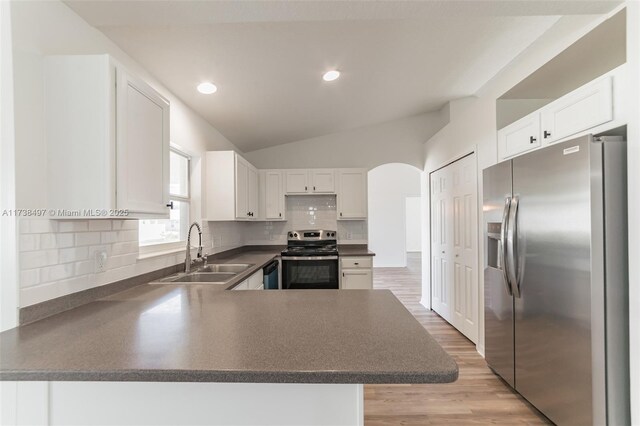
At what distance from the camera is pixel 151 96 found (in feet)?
5.26

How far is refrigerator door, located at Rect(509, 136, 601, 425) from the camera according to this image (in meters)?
1.65

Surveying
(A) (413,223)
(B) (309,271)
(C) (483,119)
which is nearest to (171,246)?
(B) (309,271)

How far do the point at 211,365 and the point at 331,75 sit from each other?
2470 mm

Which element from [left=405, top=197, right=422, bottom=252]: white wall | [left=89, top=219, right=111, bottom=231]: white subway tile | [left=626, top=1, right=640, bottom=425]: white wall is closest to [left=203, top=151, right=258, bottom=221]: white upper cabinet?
[left=89, top=219, right=111, bottom=231]: white subway tile

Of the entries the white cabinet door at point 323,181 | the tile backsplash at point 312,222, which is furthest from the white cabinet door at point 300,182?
the tile backsplash at point 312,222

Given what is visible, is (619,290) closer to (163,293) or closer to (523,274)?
(523,274)

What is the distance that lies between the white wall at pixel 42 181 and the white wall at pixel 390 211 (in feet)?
22.4

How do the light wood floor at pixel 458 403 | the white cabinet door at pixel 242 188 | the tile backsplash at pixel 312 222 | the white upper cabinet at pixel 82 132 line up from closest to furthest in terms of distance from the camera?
the white upper cabinet at pixel 82 132 → the light wood floor at pixel 458 403 → the white cabinet door at pixel 242 188 → the tile backsplash at pixel 312 222

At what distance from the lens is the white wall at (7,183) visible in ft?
3.86

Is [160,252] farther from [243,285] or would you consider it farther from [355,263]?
[355,263]

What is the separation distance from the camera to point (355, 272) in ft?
12.5

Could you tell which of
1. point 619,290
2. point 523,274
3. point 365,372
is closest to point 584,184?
point 619,290

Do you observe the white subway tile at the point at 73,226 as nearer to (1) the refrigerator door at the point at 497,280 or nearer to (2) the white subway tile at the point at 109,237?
(2) the white subway tile at the point at 109,237

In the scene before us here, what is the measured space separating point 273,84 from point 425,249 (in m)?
3.28
